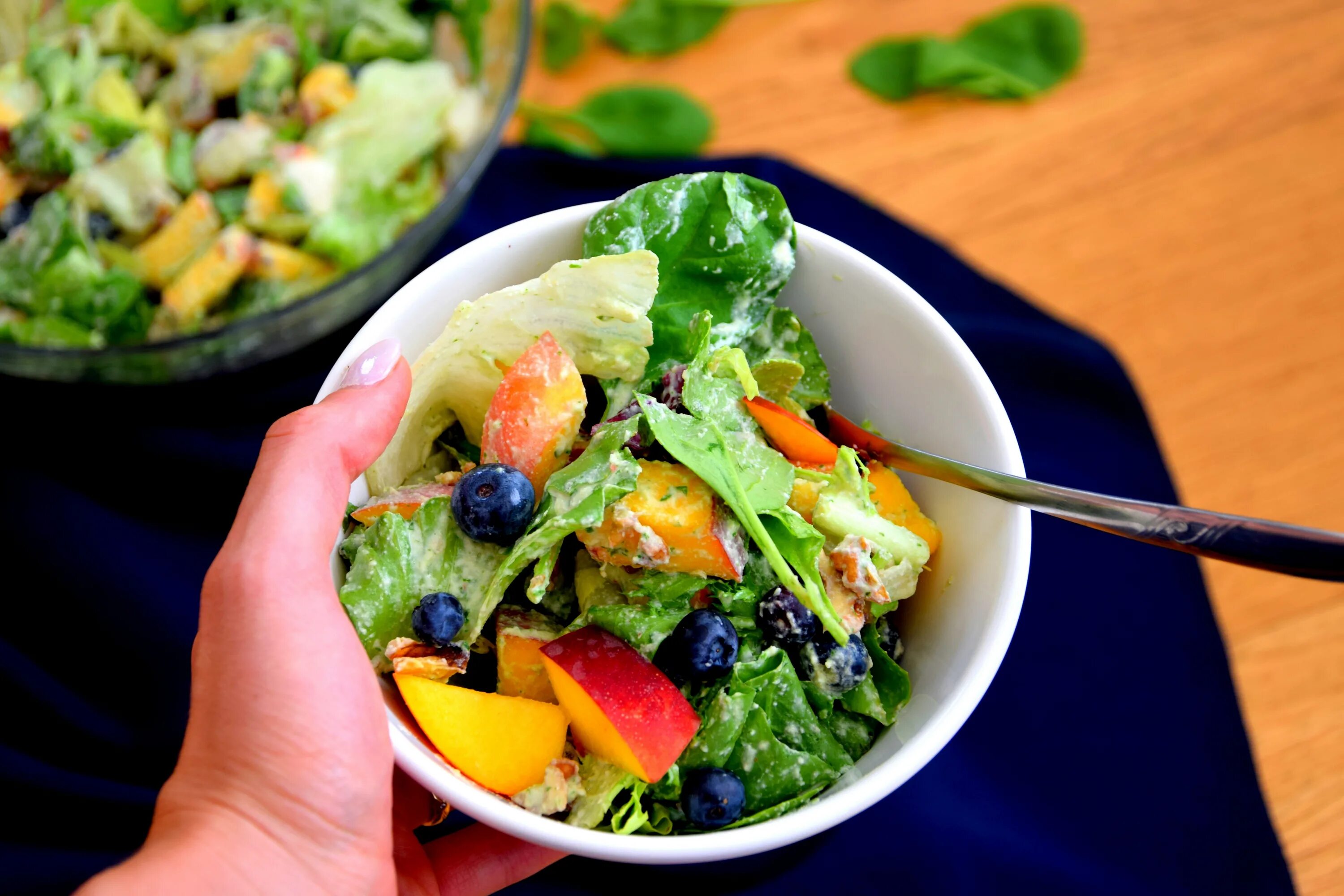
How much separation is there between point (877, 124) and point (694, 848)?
1148mm

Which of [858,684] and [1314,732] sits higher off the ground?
[858,684]

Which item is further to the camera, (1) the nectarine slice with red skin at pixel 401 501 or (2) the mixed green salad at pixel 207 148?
(2) the mixed green salad at pixel 207 148

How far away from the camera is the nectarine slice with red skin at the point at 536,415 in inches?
27.8

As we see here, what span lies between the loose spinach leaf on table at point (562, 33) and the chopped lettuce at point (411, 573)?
3.12 ft

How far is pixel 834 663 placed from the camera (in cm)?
68

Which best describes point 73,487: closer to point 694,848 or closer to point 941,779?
point 694,848

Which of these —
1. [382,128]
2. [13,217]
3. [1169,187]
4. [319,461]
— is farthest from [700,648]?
[1169,187]

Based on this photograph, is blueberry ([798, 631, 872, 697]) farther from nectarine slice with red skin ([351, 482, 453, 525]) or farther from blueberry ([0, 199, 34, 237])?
blueberry ([0, 199, 34, 237])

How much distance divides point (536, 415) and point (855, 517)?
9.3 inches

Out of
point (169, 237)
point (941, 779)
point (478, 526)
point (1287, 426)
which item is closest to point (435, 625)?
point (478, 526)

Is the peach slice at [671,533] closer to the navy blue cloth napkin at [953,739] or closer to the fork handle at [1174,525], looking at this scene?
the fork handle at [1174,525]

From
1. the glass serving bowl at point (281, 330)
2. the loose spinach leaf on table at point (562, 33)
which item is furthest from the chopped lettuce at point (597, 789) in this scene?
the loose spinach leaf on table at point (562, 33)

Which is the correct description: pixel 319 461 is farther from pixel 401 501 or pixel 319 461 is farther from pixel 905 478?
pixel 905 478

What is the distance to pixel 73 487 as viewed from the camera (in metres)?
1.02
